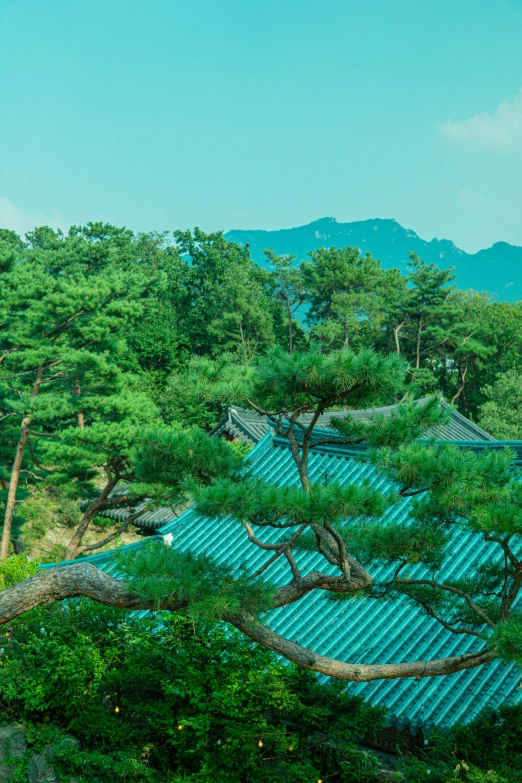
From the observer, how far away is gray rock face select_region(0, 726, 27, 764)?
21.1 ft

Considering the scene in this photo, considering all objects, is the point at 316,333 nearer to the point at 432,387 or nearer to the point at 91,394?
the point at 432,387

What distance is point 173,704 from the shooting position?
639cm

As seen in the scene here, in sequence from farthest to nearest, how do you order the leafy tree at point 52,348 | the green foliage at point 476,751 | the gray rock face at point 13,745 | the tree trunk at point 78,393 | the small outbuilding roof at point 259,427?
the tree trunk at point 78,393
the small outbuilding roof at point 259,427
the leafy tree at point 52,348
the gray rock face at point 13,745
the green foliage at point 476,751

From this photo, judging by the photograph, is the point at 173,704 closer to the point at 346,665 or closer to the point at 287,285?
the point at 346,665

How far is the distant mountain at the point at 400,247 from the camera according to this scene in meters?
115

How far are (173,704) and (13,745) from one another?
58.2 inches

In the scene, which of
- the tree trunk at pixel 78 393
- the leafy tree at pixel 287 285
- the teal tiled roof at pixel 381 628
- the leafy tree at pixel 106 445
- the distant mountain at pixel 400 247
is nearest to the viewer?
Answer: the teal tiled roof at pixel 381 628

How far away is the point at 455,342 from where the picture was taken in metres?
33.4

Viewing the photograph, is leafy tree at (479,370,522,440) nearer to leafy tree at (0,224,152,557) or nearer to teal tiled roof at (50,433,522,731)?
leafy tree at (0,224,152,557)

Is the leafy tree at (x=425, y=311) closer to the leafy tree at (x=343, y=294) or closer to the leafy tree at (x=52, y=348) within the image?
the leafy tree at (x=343, y=294)

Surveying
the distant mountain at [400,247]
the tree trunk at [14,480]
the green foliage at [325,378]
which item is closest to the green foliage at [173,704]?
the green foliage at [325,378]

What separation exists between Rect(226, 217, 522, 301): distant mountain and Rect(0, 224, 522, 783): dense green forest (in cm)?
8151

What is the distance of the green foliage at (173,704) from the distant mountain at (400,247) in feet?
366

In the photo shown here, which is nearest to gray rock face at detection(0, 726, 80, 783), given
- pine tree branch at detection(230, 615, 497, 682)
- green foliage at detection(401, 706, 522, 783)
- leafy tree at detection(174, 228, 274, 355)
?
pine tree branch at detection(230, 615, 497, 682)
